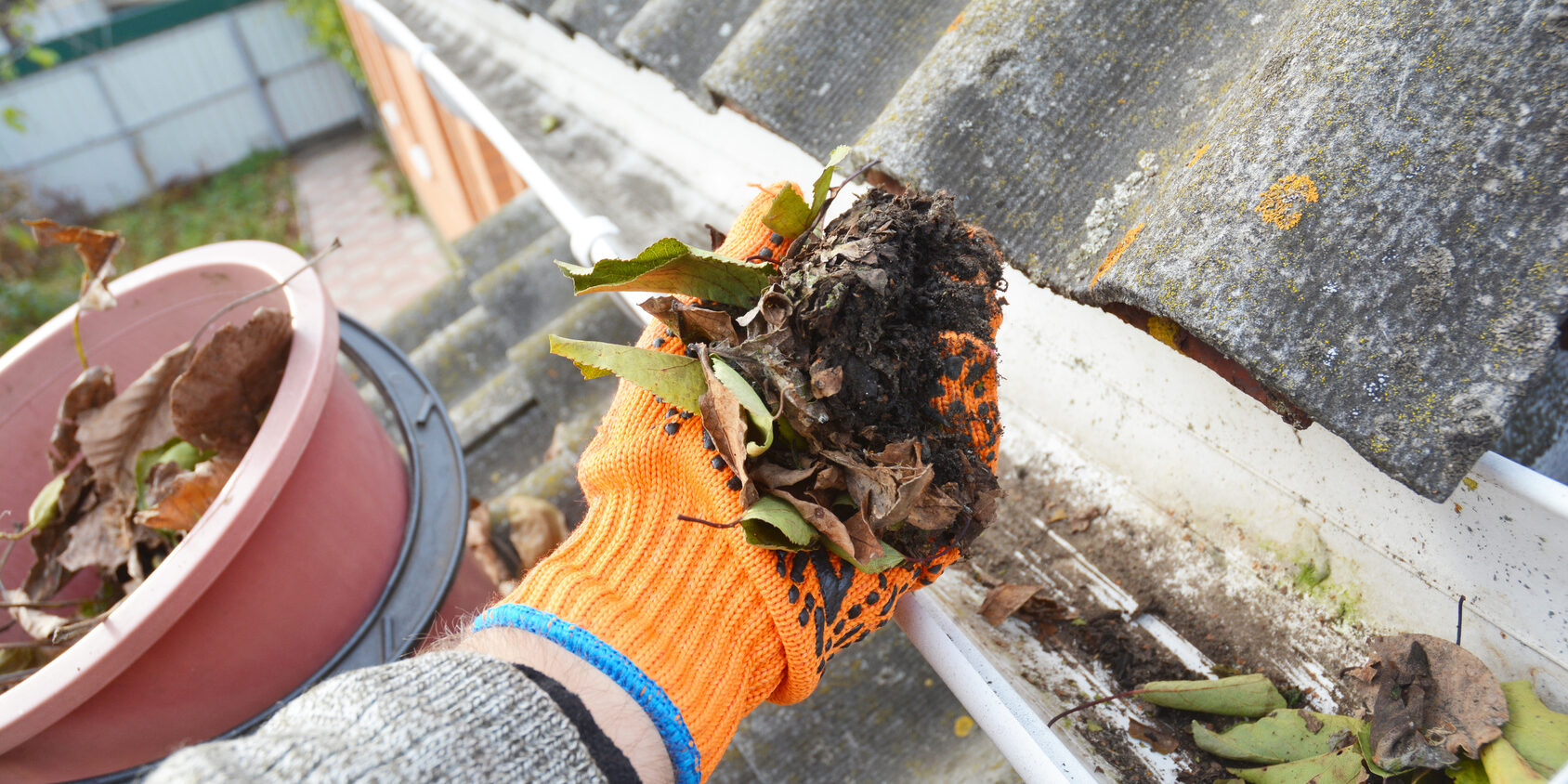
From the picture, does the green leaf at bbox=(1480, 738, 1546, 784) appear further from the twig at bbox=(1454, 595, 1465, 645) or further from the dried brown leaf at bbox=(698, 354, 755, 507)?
the dried brown leaf at bbox=(698, 354, 755, 507)

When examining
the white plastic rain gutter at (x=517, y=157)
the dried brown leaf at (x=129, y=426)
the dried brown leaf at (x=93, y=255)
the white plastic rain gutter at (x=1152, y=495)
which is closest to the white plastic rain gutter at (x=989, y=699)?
the white plastic rain gutter at (x=1152, y=495)

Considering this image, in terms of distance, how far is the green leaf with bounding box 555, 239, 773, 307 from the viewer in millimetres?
864

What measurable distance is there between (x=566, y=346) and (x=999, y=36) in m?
0.73

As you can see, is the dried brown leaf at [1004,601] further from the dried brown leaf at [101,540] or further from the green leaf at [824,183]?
the dried brown leaf at [101,540]

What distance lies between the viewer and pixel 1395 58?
2.51 ft

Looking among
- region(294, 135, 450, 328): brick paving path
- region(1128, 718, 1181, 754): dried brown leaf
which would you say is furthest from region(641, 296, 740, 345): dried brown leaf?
region(294, 135, 450, 328): brick paving path

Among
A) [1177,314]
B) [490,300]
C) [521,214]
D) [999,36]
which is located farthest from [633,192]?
[1177,314]

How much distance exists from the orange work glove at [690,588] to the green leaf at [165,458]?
0.82m

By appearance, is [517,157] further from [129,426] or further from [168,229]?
[168,229]

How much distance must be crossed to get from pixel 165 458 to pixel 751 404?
1132mm

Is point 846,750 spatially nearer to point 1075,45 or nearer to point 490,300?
point 1075,45

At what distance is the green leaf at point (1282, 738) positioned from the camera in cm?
84

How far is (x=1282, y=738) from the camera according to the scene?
856 millimetres

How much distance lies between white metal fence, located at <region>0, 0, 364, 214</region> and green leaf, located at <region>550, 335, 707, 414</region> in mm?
14040
